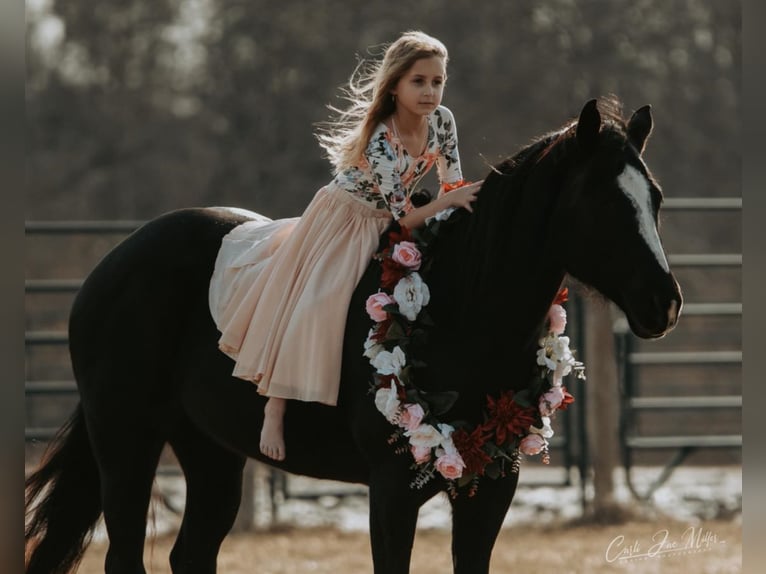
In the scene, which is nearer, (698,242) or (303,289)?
(303,289)

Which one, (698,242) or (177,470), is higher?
(698,242)

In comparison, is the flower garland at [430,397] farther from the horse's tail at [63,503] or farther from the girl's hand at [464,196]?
the horse's tail at [63,503]

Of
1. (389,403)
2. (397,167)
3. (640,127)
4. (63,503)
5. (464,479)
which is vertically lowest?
(63,503)

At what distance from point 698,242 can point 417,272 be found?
10438mm

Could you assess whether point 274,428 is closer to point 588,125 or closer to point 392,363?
point 392,363

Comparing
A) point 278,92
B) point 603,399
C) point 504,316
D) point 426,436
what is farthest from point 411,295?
point 278,92

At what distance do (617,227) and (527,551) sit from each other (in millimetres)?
4302

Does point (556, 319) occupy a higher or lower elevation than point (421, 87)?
lower

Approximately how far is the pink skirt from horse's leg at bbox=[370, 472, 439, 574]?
35 centimetres

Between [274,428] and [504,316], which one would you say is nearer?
[504,316]

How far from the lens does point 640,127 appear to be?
129 inches
